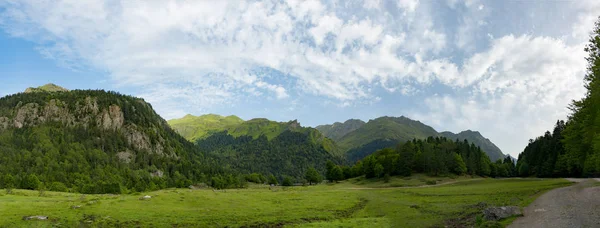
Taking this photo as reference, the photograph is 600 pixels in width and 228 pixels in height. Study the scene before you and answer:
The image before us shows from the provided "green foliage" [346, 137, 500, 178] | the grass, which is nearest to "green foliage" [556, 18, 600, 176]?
the grass

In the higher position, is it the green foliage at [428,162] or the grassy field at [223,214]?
the green foliage at [428,162]

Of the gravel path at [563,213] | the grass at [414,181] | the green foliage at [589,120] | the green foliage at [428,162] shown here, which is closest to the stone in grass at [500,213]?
the gravel path at [563,213]

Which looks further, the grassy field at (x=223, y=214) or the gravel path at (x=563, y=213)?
the grassy field at (x=223, y=214)

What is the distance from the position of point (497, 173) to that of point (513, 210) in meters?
156

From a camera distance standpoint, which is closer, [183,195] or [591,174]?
[183,195]

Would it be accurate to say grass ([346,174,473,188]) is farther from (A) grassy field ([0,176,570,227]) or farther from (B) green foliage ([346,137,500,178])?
(A) grassy field ([0,176,570,227])

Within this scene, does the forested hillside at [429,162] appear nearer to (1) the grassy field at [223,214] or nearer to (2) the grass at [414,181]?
(2) the grass at [414,181]

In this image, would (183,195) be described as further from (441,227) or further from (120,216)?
(441,227)

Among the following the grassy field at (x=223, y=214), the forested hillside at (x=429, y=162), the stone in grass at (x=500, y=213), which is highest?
the forested hillside at (x=429, y=162)

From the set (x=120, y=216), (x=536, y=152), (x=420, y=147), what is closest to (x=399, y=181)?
(x=420, y=147)

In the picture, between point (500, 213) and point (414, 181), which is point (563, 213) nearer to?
point (500, 213)

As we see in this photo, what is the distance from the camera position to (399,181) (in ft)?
437

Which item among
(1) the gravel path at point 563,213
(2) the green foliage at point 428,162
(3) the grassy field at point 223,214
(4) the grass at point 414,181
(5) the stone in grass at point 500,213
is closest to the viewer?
(1) the gravel path at point 563,213

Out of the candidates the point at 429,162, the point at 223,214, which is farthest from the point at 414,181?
the point at 223,214
